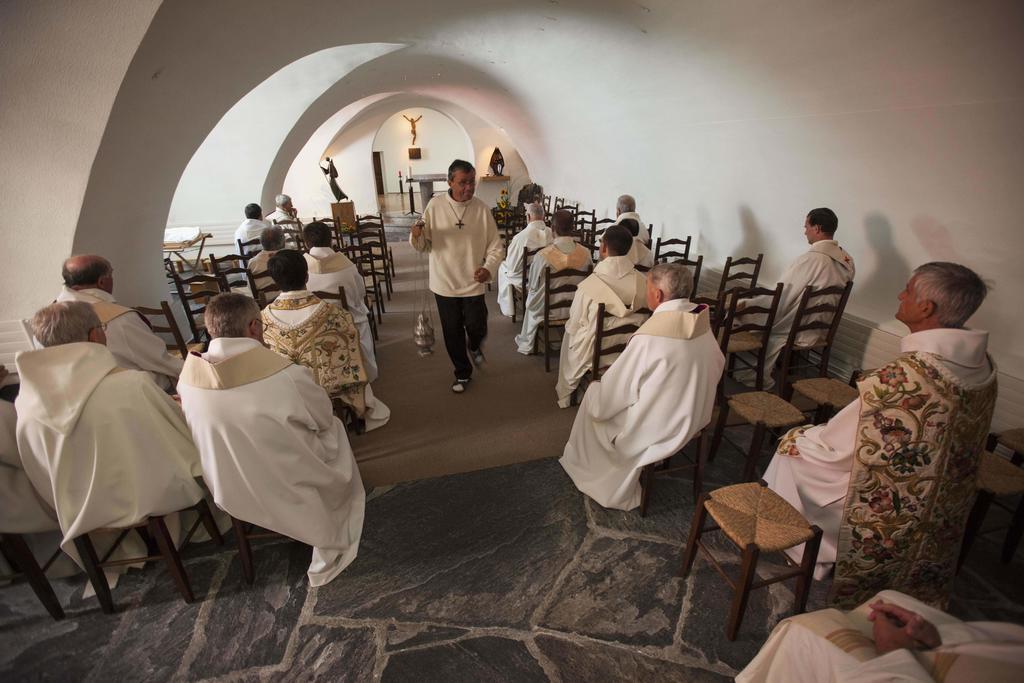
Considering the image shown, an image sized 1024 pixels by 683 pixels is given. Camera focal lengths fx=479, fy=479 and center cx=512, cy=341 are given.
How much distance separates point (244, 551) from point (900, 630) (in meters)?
2.61

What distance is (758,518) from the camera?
6.51 feet

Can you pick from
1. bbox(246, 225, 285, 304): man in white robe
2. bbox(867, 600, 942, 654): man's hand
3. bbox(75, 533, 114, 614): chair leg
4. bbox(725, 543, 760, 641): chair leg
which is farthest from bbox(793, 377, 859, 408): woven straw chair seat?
bbox(246, 225, 285, 304): man in white robe

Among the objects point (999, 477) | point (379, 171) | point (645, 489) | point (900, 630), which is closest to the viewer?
point (900, 630)

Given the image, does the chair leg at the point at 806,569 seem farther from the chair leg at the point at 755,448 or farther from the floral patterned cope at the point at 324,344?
the floral patterned cope at the point at 324,344

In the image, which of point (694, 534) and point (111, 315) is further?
point (111, 315)

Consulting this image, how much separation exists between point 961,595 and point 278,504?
10.7ft

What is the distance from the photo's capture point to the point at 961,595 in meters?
2.29

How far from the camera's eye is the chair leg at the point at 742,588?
1862mm

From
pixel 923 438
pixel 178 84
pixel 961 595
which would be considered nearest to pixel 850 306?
pixel 961 595

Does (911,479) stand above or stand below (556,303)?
below

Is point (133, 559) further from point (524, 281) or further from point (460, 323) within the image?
point (524, 281)

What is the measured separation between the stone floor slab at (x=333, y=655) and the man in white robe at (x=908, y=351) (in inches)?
84.1

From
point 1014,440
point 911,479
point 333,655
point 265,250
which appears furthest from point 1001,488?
point 265,250

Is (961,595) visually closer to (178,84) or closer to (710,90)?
(710,90)
